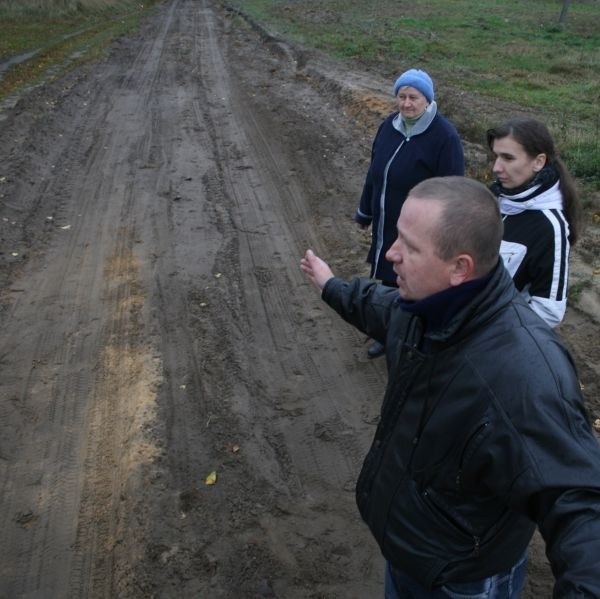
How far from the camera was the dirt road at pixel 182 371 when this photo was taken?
12.2ft

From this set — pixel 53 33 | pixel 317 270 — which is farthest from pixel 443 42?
pixel 317 270

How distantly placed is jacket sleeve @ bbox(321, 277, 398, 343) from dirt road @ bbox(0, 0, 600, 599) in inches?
69.1

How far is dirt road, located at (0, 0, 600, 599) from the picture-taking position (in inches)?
147

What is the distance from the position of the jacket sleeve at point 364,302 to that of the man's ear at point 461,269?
0.56 metres

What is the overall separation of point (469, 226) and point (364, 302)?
778 mm

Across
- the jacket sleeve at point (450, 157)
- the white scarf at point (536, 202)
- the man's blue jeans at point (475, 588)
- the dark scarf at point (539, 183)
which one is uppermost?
the dark scarf at point (539, 183)

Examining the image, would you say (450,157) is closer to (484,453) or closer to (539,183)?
(539,183)

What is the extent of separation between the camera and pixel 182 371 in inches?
209

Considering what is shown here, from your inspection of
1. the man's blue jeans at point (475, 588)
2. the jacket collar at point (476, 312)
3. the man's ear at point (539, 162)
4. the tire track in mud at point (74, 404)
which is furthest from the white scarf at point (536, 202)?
the tire track in mud at point (74, 404)

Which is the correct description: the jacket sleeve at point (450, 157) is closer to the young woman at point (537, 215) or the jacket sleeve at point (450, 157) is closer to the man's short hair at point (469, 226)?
the young woman at point (537, 215)

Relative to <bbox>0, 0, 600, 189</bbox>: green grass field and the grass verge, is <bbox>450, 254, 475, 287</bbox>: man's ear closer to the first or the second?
<bbox>0, 0, 600, 189</bbox>: green grass field

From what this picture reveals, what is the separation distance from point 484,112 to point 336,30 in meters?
12.9

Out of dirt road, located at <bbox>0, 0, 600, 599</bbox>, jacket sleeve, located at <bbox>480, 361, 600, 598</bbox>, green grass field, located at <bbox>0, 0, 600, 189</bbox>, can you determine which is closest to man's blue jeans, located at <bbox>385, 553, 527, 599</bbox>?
jacket sleeve, located at <bbox>480, 361, 600, 598</bbox>

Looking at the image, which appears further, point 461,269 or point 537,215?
point 537,215
